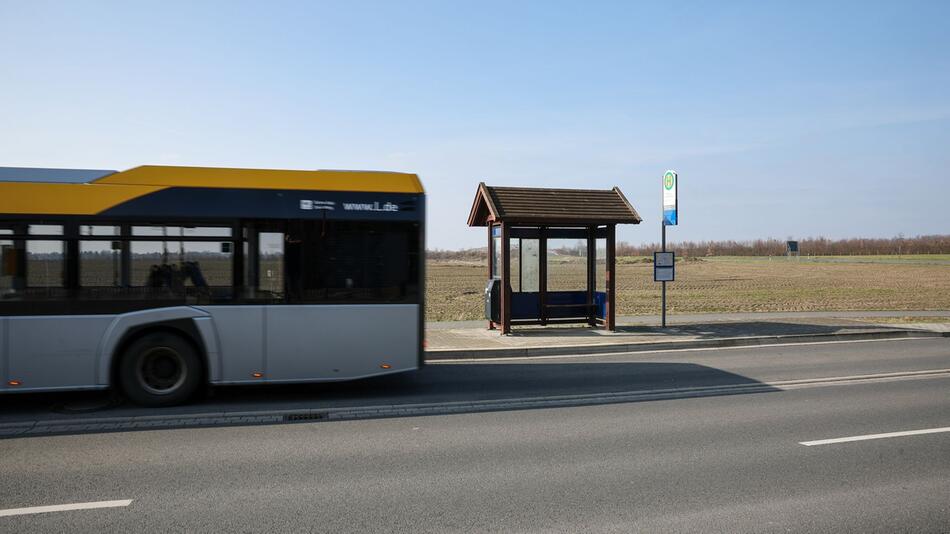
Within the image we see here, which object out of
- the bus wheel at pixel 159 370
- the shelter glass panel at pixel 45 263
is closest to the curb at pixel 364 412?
the bus wheel at pixel 159 370

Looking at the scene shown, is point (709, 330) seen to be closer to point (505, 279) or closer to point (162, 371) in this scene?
point (505, 279)

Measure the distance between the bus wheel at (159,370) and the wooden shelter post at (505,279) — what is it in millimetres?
8344

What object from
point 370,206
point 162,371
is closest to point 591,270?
point 370,206

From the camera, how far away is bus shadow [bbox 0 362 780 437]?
8.43 m

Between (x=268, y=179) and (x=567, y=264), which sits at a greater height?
(x=268, y=179)

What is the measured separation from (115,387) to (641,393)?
22.0 feet

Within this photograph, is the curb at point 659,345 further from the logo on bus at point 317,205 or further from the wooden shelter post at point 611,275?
the logo on bus at point 317,205

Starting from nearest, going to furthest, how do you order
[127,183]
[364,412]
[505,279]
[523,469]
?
1. [523,469]
2. [364,412]
3. [127,183]
4. [505,279]

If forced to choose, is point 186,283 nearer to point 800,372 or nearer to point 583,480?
point 583,480

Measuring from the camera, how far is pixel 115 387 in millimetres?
8586

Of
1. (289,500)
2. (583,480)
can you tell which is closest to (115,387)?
(289,500)

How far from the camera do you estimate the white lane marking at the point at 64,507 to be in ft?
16.0

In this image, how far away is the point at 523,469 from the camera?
5949 mm

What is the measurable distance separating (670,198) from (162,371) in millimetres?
12962
